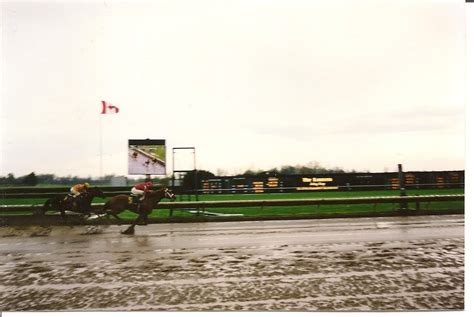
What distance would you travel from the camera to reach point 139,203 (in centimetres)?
1156

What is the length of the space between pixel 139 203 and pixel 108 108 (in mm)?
3063

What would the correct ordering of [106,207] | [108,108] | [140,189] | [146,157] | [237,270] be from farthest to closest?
[146,157] → [106,207] → [140,189] → [108,108] → [237,270]

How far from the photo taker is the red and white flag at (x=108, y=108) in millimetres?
9722

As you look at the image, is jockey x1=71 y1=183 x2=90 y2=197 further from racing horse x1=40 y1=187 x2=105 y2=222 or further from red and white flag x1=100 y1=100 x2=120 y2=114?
red and white flag x1=100 y1=100 x2=120 y2=114

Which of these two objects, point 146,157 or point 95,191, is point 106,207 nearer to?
point 95,191

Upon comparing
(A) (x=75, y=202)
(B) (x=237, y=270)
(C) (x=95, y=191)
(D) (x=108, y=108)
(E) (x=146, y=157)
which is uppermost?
(D) (x=108, y=108)

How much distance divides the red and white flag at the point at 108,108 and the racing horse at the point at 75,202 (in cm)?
274

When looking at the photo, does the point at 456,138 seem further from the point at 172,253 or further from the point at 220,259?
the point at 172,253

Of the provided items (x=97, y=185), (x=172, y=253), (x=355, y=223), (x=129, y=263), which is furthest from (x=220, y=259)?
(x=355, y=223)

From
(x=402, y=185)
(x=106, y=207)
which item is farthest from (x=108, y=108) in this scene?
(x=402, y=185)

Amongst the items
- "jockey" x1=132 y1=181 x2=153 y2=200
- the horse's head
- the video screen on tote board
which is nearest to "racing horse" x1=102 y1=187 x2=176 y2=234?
"jockey" x1=132 y1=181 x2=153 y2=200

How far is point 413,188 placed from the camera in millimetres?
16766

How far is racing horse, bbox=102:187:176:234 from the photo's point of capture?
1141cm

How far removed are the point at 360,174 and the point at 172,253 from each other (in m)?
11.6
